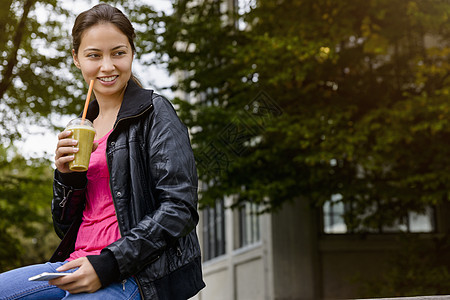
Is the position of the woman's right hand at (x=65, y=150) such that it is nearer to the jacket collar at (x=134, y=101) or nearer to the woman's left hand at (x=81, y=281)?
the jacket collar at (x=134, y=101)

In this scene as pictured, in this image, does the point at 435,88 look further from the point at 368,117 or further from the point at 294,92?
the point at 294,92

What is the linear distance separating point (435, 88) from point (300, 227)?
6.18 metres

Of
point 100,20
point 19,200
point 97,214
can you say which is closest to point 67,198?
point 97,214

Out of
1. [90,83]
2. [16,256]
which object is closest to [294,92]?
[16,256]

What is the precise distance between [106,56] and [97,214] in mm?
577

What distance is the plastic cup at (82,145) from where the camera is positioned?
83.5 inches

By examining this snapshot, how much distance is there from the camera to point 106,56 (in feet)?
7.46

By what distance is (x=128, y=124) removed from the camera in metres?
2.21

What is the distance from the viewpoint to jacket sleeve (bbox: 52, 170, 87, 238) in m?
2.23

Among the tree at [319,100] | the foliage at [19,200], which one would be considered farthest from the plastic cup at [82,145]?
the foliage at [19,200]

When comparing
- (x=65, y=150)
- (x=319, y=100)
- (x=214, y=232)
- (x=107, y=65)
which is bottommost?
(x=65, y=150)

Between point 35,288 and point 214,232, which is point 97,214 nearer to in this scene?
point 35,288

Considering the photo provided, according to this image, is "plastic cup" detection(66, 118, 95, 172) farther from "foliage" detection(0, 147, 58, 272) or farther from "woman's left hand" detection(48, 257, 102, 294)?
"foliage" detection(0, 147, 58, 272)

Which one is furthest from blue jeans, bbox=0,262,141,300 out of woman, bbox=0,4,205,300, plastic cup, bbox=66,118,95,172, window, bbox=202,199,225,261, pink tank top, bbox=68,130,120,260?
window, bbox=202,199,225,261
